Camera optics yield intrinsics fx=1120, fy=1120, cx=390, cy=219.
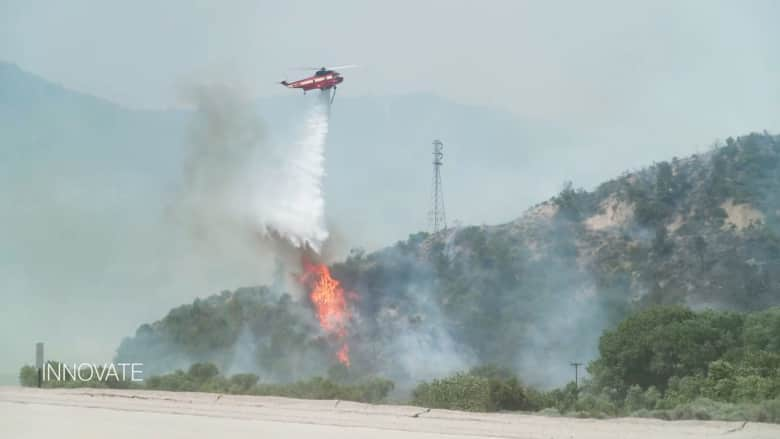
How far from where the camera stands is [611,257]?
188ft

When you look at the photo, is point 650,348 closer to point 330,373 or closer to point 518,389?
point 518,389

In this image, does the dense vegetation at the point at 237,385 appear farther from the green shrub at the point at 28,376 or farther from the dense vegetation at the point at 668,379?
the dense vegetation at the point at 668,379

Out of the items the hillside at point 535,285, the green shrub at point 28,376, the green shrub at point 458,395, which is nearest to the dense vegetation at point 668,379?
the green shrub at point 458,395

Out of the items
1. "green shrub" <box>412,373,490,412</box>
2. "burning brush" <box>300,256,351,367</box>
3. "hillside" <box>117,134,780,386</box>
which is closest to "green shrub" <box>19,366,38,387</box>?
"hillside" <box>117,134,780,386</box>

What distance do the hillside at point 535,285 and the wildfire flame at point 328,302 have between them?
0.56 metres

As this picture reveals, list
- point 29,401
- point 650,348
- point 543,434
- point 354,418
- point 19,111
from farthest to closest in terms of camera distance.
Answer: point 19,111, point 650,348, point 29,401, point 354,418, point 543,434

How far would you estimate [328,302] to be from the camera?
154 feet

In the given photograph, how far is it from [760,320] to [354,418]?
17.1 m

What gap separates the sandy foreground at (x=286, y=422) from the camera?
70.4 feet

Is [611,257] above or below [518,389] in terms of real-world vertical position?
above

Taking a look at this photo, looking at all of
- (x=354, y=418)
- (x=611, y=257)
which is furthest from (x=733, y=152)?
(x=354, y=418)

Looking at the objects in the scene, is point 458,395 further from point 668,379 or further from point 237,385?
point 237,385

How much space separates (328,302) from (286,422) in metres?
22.9

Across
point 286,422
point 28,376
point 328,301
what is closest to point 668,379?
point 286,422
